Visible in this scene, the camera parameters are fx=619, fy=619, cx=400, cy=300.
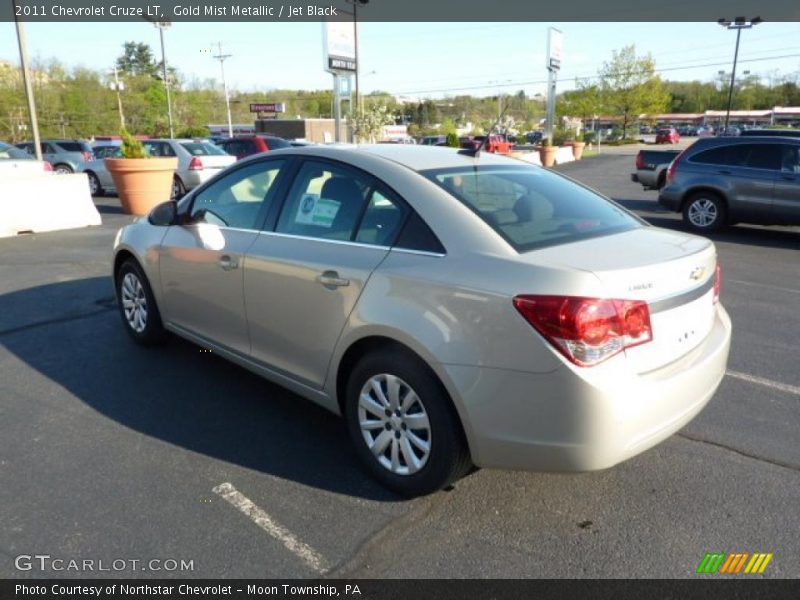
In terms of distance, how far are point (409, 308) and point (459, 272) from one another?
29cm

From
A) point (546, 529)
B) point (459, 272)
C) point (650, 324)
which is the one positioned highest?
point (459, 272)

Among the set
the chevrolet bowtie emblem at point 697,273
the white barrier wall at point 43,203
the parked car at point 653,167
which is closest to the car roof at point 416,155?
the chevrolet bowtie emblem at point 697,273

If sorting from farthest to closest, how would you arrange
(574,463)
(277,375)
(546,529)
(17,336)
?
(17,336) → (277,375) → (546,529) → (574,463)

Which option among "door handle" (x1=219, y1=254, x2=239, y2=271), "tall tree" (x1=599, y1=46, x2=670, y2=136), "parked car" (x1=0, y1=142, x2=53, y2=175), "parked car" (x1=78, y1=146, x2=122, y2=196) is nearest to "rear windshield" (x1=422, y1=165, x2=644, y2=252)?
"door handle" (x1=219, y1=254, x2=239, y2=271)

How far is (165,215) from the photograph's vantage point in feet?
14.4

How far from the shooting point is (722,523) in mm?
2746

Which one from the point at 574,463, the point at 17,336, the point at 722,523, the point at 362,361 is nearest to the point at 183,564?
the point at 362,361

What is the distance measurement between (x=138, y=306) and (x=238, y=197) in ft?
5.12

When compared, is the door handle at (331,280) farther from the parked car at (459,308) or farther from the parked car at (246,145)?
the parked car at (246,145)

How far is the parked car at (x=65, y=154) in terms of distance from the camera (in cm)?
1964

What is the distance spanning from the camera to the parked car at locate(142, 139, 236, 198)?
1491 centimetres

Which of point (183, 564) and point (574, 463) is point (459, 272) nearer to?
point (574, 463)

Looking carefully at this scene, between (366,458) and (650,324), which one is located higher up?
(650,324)

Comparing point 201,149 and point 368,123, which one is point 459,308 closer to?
point 201,149
